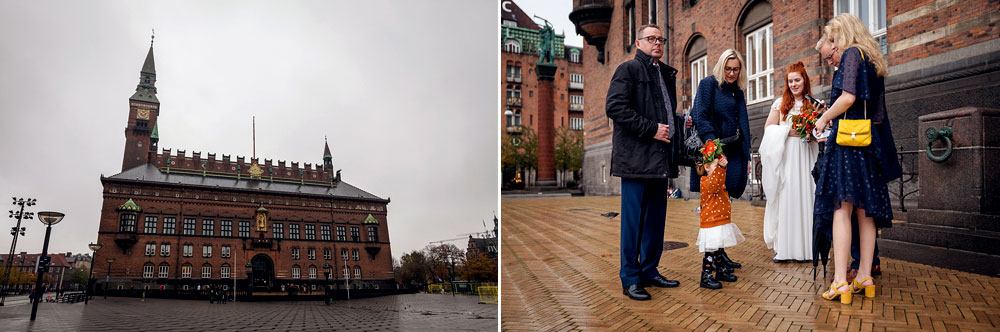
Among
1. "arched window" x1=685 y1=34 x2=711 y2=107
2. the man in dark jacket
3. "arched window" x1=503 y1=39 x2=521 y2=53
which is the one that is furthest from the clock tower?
"arched window" x1=685 y1=34 x2=711 y2=107

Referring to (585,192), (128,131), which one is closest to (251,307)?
(128,131)

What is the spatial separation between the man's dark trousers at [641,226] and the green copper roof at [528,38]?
1.18m

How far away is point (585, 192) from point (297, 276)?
298cm

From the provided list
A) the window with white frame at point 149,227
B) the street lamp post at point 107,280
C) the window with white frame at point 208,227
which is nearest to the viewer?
the street lamp post at point 107,280

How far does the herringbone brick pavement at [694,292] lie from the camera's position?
188 cm

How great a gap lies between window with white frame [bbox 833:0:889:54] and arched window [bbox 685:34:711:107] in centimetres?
63

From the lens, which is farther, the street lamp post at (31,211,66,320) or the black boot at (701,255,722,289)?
the street lamp post at (31,211,66,320)

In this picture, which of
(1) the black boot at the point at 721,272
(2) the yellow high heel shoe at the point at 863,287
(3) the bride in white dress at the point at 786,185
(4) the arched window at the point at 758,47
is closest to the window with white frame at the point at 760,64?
(4) the arched window at the point at 758,47

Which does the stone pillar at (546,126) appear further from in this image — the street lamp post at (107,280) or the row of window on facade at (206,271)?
the street lamp post at (107,280)

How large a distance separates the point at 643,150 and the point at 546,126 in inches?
52.0

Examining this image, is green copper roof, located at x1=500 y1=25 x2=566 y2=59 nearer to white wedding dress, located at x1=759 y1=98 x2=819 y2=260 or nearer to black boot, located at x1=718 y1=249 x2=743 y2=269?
white wedding dress, located at x1=759 y1=98 x2=819 y2=260

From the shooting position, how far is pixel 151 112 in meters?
4.16

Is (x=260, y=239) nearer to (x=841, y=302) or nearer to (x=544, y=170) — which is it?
(x=544, y=170)

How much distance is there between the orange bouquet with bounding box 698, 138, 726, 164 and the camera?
2.39 m
